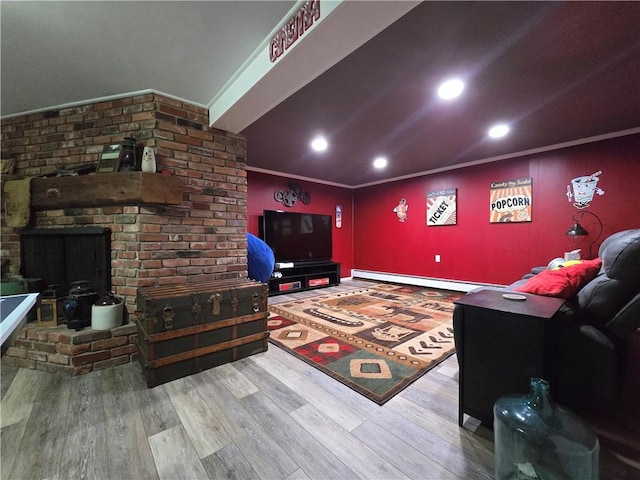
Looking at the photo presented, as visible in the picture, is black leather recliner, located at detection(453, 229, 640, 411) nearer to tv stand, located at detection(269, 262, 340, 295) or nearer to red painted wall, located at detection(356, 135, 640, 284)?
red painted wall, located at detection(356, 135, 640, 284)

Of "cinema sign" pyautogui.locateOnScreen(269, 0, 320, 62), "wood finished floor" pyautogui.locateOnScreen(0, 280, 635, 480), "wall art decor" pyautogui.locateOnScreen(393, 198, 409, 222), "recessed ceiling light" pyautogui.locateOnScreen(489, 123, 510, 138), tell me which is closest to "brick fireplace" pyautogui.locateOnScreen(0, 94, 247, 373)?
"wood finished floor" pyautogui.locateOnScreen(0, 280, 635, 480)

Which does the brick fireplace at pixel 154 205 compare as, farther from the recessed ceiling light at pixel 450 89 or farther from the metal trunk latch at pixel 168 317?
the recessed ceiling light at pixel 450 89

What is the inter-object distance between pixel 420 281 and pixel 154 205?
446 centimetres

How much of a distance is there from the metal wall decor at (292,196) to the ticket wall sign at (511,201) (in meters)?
3.20

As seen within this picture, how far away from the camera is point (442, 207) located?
15.2ft

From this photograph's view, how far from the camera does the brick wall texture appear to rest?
2.17 metres

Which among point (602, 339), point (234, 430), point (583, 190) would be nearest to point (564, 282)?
point (602, 339)

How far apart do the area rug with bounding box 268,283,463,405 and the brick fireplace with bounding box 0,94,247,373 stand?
0.97 meters

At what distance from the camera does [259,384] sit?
1.74 m

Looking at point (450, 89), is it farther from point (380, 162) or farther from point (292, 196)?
point (292, 196)

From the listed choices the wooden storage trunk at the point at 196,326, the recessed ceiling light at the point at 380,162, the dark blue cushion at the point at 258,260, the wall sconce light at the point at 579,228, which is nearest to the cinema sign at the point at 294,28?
the wooden storage trunk at the point at 196,326

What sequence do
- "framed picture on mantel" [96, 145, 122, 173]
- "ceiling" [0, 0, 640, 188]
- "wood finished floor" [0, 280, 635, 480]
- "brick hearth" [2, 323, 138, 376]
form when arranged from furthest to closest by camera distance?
1. "framed picture on mantel" [96, 145, 122, 173]
2. "brick hearth" [2, 323, 138, 376]
3. "ceiling" [0, 0, 640, 188]
4. "wood finished floor" [0, 280, 635, 480]

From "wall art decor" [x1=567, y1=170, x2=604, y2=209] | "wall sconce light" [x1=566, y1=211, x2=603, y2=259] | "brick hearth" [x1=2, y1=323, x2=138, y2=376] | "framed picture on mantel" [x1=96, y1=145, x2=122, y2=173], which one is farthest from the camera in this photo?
"wall art decor" [x1=567, y1=170, x2=604, y2=209]

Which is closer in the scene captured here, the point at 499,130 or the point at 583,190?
the point at 499,130
